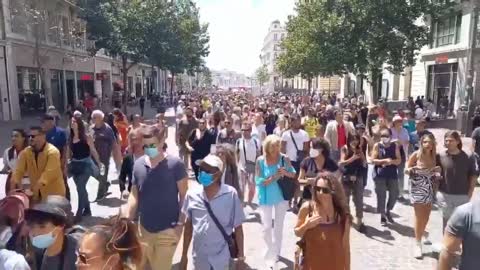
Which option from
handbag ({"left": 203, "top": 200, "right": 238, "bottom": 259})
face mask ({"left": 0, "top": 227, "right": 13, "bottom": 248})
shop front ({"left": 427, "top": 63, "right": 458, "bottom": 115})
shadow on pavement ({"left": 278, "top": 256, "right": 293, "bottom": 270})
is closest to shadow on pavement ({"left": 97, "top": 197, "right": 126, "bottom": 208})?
shadow on pavement ({"left": 278, "top": 256, "right": 293, "bottom": 270})

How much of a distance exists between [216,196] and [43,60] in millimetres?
24206

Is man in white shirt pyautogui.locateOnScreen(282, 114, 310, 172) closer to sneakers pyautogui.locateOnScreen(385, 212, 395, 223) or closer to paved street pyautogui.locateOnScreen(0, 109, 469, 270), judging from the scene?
paved street pyautogui.locateOnScreen(0, 109, 469, 270)

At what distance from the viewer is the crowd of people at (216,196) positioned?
8.65 feet

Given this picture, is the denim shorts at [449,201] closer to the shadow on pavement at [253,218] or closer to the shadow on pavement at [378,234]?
Answer: the shadow on pavement at [378,234]

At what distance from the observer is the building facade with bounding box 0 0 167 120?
23156mm

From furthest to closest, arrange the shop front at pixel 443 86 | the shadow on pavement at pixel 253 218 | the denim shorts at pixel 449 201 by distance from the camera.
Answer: the shop front at pixel 443 86 → the shadow on pavement at pixel 253 218 → the denim shorts at pixel 449 201

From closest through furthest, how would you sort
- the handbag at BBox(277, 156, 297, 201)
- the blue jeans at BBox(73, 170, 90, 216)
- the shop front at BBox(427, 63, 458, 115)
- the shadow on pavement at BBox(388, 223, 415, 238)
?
the handbag at BBox(277, 156, 297, 201), the shadow on pavement at BBox(388, 223, 415, 238), the blue jeans at BBox(73, 170, 90, 216), the shop front at BBox(427, 63, 458, 115)

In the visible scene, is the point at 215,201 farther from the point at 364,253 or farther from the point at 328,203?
the point at 364,253

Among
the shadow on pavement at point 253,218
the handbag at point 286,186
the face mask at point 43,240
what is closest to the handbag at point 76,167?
the shadow on pavement at point 253,218

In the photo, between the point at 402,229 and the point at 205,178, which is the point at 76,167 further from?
the point at 402,229

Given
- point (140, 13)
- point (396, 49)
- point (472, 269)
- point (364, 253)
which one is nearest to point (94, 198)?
point (364, 253)

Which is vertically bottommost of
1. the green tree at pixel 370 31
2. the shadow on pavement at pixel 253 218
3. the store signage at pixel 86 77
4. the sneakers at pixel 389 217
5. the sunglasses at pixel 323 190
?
the shadow on pavement at pixel 253 218

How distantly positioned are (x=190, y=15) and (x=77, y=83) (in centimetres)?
1386

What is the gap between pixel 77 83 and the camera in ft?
113
